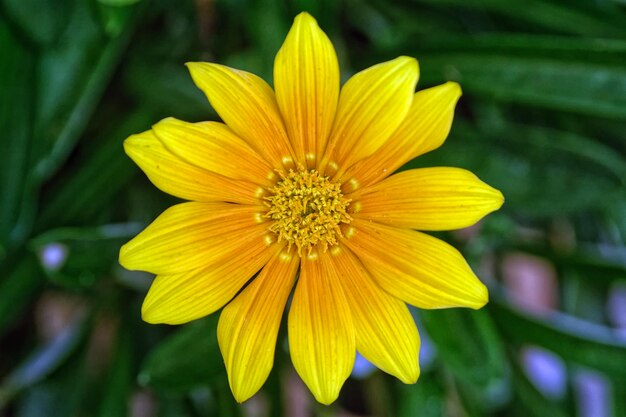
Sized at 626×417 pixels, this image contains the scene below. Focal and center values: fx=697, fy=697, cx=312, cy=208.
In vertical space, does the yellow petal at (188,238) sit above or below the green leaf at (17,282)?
above

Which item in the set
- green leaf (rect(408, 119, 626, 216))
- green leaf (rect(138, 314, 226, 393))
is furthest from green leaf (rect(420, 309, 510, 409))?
green leaf (rect(138, 314, 226, 393))

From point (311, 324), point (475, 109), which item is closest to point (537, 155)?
point (475, 109)

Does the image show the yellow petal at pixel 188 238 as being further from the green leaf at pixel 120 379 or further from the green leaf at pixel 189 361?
the green leaf at pixel 120 379

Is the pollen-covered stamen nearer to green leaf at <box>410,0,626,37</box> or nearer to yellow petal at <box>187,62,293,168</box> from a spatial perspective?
yellow petal at <box>187,62,293,168</box>

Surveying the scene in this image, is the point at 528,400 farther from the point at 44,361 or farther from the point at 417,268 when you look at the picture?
the point at 44,361

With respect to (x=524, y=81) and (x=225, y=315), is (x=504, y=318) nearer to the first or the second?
(x=524, y=81)

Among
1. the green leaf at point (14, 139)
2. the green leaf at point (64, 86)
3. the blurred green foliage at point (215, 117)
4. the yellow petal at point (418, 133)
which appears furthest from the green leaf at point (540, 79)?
the green leaf at point (14, 139)

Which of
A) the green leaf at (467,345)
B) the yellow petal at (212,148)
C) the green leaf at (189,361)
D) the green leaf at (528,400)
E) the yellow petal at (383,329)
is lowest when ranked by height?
the green leaf at (528,400)
